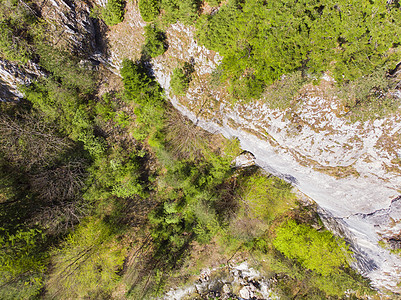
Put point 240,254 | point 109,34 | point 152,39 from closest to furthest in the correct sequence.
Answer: point 152,39, point 109,34, point 240,254

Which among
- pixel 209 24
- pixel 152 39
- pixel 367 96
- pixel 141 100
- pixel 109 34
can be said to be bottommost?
pixel 141 100

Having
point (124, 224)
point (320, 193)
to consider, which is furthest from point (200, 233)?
point (320, 193)

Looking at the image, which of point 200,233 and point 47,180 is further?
point 200,233

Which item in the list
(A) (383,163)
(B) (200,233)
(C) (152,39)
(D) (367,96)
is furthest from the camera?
(B) (200,233)

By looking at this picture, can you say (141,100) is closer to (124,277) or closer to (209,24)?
(209,24)

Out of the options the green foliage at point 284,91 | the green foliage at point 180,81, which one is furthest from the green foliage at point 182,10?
the green foliage at point 284,91

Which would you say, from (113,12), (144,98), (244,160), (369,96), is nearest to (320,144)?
(369,96)

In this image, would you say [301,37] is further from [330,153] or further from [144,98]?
[144,98]

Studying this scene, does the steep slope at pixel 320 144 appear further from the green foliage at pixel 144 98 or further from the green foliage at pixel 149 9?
the green foliage at pixel 149 9
